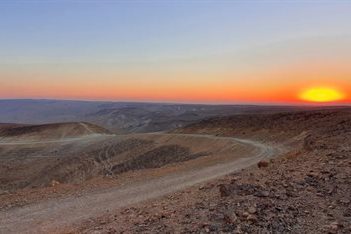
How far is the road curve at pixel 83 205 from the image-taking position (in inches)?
463

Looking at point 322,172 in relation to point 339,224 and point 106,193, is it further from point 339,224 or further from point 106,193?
point 106,193

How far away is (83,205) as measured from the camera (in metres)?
13.9

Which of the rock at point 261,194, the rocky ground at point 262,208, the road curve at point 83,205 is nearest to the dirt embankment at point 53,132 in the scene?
the road curve at point 83,205

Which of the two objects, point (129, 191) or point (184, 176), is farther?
point (184, 176)

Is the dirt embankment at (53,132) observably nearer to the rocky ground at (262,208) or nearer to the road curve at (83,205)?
the road curve at (83,205)

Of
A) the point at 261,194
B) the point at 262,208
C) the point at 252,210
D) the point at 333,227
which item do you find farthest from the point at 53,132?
the point at 333,227

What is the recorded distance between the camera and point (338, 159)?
47.0 feet

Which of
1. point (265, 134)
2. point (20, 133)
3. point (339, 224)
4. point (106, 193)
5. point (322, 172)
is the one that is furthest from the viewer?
point (20, 133)

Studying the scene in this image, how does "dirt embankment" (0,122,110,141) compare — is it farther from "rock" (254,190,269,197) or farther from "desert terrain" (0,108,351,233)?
"rock" (254,190,269,197)

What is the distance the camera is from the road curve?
11.8 metres

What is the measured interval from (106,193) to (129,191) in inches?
32.2

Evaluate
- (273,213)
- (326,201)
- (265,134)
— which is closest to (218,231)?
(273,213)

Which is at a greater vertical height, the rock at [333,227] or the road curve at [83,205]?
the rock at [333,227]

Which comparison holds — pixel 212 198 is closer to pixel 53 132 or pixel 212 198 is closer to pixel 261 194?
pixel 261 194
